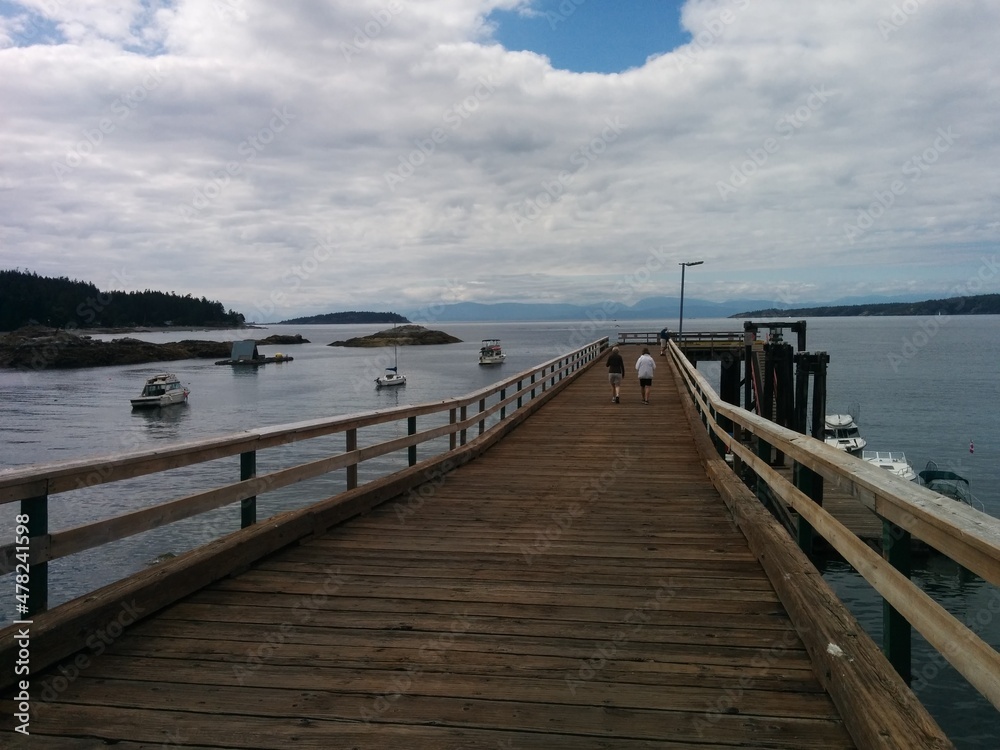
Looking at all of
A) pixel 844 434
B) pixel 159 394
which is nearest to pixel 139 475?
pixel 844 434

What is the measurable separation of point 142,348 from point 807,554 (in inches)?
4913

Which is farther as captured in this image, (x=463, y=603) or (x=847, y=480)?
(x=463, y=603)

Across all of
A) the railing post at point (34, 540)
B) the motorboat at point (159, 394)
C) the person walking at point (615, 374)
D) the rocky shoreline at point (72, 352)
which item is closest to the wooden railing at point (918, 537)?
the railing post at point (34, 540)

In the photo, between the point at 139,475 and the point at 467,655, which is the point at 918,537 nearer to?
the point at 467,655

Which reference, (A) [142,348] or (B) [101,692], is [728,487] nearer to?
(B) [101,692]

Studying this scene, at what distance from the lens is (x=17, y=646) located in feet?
10.3

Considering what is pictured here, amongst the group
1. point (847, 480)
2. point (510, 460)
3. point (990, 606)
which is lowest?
point (990, 606)

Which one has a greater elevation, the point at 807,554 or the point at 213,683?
the point at 807,554

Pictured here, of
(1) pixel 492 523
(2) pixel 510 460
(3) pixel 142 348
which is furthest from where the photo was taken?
(3) pixel 142 348

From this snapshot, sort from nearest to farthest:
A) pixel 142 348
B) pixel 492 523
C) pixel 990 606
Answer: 1. pixel 492 523
2. pixel 990 606
3. pixel 142 348

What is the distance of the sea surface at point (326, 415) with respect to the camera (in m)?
14.2

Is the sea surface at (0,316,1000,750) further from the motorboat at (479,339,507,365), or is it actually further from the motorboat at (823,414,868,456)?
the motorboat at (479,339,507,365)

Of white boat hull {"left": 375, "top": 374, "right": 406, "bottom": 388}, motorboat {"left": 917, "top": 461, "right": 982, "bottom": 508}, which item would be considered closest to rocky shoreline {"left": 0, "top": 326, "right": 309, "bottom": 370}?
white boat hull {"left": 375, "top": 374, "right": 406, "bottom": 388}

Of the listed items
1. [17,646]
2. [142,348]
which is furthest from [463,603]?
[142,348]
